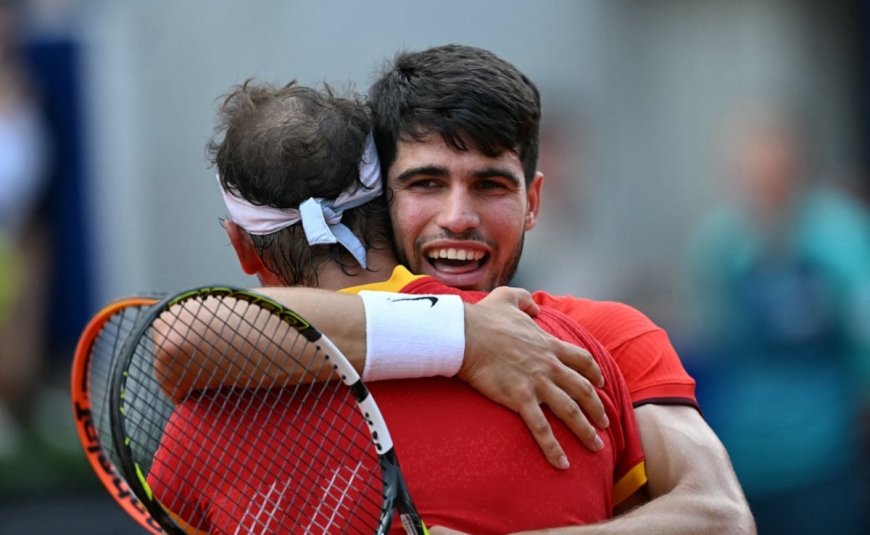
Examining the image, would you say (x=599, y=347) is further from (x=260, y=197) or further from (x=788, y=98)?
(x=788, y=98)

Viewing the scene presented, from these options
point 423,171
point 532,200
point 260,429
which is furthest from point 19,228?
point 260,429

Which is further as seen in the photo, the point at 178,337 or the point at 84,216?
the point at 84,216

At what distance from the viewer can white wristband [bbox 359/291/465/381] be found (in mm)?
3551

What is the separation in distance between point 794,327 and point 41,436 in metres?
3.73

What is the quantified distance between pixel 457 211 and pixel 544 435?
750mm

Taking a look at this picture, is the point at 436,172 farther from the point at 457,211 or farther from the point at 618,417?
the point at 618,417

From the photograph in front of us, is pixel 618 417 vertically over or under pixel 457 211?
under

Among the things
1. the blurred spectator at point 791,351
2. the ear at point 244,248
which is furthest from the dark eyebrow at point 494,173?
the blurred spectator at point 791,351

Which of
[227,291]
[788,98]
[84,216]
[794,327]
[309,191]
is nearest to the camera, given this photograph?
[227,291]

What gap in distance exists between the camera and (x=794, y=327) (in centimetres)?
793

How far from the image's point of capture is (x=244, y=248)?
4.00 metres

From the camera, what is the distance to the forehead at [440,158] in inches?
160

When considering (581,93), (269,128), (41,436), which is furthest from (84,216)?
(269,128)

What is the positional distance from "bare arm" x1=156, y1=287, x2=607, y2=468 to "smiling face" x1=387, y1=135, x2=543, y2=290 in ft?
1.36
